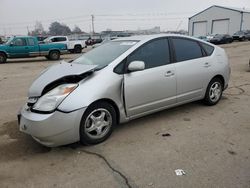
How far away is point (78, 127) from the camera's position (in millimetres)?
3682

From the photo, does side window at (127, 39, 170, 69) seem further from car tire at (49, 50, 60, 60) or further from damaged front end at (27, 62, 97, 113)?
car tire at (49, 50, 60, 60)

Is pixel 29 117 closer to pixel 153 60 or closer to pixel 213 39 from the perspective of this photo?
pixel 153 60

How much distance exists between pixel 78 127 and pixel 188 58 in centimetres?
265

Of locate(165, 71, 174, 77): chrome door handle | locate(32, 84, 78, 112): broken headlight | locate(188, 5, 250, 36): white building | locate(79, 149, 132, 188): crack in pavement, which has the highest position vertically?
locate(188, 5, 250, 36): white building

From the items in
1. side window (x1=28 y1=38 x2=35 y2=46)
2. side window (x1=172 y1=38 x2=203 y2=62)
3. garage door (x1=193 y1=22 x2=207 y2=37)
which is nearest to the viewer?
side window (x1=172 y1=38 x2=203 y2=62)

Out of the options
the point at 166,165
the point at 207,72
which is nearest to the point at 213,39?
the point at 207,72

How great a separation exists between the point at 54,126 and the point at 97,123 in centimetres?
69

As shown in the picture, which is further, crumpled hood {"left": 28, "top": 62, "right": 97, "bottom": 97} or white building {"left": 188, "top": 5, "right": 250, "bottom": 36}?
white building {"left": 188, "top": 5, "right": 250, "bottom": 36}

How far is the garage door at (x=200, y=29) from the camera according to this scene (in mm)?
54469

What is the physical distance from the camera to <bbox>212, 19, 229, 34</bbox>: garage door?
167ft

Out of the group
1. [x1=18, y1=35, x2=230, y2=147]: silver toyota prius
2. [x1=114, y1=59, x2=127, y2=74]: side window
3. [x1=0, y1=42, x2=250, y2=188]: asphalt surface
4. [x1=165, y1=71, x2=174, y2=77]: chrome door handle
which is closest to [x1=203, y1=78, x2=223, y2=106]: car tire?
[x1=18, y1=35, x2=230, y2=147]: silver toyota prius

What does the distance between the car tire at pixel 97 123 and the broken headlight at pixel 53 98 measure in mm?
390

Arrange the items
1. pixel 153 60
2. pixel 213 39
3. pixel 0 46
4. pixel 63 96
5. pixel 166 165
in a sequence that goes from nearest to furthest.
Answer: pixel 166 165 → pixel 63 96 → pixel 153 60 → pixel 0 46 → pixel 213 39

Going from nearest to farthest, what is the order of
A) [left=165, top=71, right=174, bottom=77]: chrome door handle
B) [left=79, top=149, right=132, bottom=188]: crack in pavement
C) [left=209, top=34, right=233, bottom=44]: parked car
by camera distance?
1. [left=79, top=149, right=132, bottom=188]: crack in pavement
2. [left=165, top=71, right=174, bottom=77]: chrome door handle
3. [left=209, top=34, right=233, bottom=44]: parked car
